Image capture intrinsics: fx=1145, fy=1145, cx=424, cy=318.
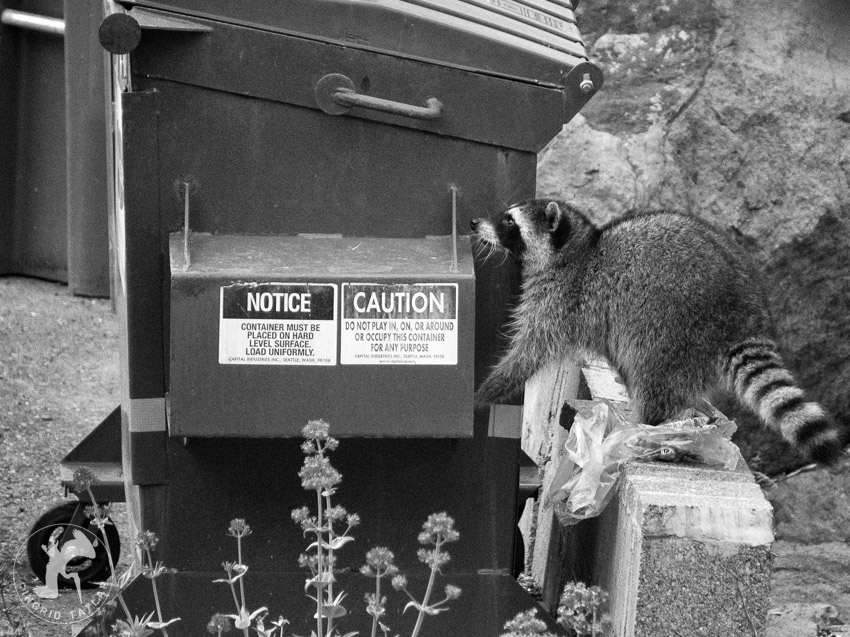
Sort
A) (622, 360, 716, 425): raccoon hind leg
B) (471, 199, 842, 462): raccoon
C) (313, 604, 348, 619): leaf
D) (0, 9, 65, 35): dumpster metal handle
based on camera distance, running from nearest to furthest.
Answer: (313, 604, 348, 619): leaf, (471, 199, 842, 462): raccoon, (622, 360, 716, 425): raccoon hind leg, (0, 9, 65, 35): dumpster metal handle

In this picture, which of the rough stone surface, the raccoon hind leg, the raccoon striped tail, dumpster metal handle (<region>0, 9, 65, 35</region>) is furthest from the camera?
dumpster metal handle (<region>0, 9, 65, 35</region>)

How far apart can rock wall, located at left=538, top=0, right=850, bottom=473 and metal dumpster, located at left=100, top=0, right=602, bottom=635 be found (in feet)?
5.33

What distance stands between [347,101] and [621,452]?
1183mm

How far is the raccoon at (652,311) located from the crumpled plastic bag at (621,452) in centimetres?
27

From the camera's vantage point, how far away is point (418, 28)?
2.74 m

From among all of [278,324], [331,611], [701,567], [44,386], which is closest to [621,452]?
[701,567]

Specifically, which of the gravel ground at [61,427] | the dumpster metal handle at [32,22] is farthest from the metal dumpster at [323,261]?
the dumpster metal handle at [32,22]

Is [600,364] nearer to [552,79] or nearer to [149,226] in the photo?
[552,79]

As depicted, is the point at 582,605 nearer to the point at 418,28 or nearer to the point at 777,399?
the point at 777,399

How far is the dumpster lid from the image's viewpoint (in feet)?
8.73
